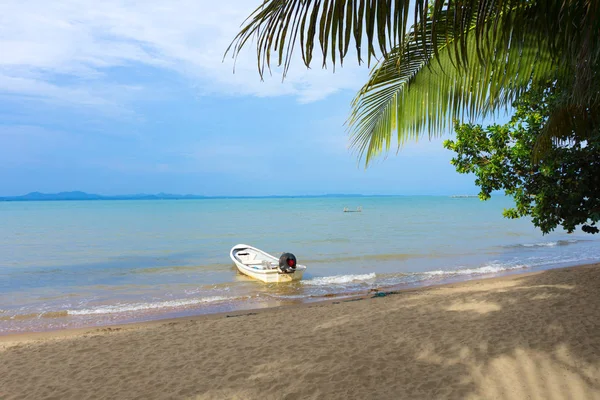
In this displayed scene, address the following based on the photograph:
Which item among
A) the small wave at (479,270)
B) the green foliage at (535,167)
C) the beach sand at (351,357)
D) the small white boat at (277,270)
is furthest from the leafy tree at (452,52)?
the small wave at (479,270)

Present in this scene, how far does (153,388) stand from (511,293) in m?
6.31

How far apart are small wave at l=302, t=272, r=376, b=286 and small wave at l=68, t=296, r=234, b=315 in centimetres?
300

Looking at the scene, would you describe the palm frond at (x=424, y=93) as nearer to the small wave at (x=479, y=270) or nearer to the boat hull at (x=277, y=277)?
the boat hull at (x=277, y=277)

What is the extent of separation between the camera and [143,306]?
1076 cm

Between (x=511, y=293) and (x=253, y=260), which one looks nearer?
(x=511, y=293)

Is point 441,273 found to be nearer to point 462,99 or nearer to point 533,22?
point 462,99

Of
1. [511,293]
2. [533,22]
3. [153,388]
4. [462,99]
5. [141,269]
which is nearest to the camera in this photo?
[533,22]

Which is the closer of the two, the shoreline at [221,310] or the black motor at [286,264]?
the shoreline at [221,310]

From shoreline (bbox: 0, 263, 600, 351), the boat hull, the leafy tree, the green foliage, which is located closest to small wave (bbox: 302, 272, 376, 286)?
the boat hull

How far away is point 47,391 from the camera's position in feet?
15.6

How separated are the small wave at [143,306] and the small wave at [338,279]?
118 inches

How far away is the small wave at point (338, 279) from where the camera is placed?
1308cm

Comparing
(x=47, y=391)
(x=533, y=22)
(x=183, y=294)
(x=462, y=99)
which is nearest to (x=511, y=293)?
(x=462, y=99)

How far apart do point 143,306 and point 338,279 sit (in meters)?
5.76
